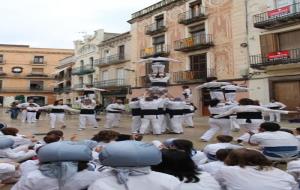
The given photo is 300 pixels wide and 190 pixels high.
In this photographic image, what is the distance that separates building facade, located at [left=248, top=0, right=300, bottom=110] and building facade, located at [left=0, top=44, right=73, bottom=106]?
44.7 meters

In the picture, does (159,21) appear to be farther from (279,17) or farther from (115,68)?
(279,17)

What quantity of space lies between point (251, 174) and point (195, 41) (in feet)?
80.9

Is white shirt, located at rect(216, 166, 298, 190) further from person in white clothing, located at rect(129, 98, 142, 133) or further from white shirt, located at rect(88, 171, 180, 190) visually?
person in white clothing, located at rect(129, 98, 142, 133)

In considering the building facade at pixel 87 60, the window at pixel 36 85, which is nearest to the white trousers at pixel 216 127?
the building facade at pixel 87 60

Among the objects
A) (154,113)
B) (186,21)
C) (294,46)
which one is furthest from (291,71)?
(154,113)

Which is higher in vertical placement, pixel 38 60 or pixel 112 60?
pixel 38 60

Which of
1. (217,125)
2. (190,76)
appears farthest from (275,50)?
(217,125)

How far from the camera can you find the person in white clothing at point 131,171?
9.70 ft

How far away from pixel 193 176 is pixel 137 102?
27.9ft

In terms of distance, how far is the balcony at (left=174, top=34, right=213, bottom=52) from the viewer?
26312 millimetres

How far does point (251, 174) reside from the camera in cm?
355

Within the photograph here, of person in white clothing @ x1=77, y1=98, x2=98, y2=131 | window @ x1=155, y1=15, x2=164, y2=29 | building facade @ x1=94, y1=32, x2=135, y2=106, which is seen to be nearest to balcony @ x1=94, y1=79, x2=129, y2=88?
building facade @ x1=94, y1=32, x2=135, y2=106

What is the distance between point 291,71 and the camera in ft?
68.4

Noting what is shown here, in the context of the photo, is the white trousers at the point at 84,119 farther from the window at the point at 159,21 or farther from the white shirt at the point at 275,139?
the window at the point at 159,21
